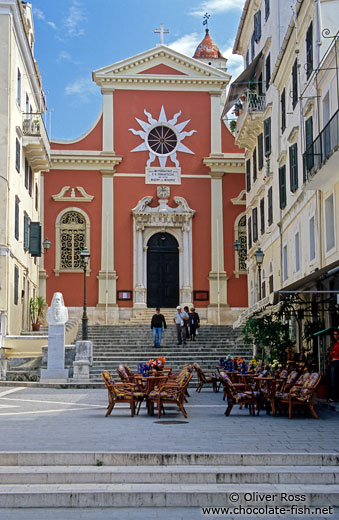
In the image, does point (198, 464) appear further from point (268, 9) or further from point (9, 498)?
point (268, 9)

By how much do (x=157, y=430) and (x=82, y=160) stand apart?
25094 millimetres

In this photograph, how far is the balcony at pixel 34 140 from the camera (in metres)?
29.9

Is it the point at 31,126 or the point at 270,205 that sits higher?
the point at 31,126

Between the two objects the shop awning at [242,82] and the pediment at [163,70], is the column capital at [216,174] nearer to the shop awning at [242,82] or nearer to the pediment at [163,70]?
the pediment at [163,70]

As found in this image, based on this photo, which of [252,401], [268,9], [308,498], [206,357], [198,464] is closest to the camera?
[308,498]

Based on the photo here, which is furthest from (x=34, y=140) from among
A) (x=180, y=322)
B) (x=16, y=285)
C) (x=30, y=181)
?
(x=180, y=322)

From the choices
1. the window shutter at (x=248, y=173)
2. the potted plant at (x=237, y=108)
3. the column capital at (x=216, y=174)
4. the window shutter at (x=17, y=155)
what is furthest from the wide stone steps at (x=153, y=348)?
the potted plant at (x=237, y=108)

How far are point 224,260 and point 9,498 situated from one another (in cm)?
2848

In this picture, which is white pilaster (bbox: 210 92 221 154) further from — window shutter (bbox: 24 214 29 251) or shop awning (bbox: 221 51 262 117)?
window shutter (bbox: 24 214 29 251)

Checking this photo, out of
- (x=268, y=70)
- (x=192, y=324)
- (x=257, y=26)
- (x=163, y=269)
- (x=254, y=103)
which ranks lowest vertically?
(x=192, y=324)

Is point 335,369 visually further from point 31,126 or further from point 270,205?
point 31,126

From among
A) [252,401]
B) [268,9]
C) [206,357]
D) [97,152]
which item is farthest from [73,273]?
[252,401]

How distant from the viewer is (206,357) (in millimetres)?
25844

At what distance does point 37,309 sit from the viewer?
33469mm
